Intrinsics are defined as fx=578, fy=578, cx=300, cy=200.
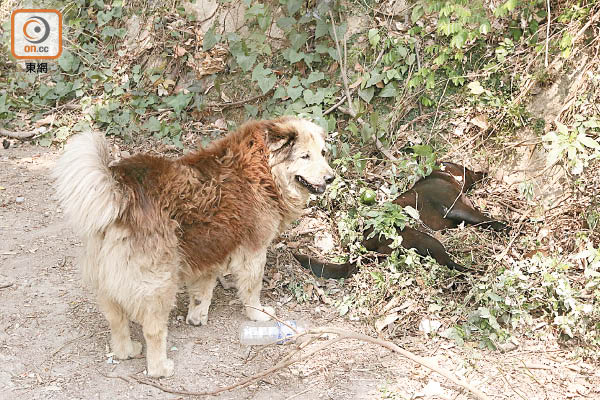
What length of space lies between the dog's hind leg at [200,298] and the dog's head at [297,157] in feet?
3.23

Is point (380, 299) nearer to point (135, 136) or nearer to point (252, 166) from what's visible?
point (252, 166)

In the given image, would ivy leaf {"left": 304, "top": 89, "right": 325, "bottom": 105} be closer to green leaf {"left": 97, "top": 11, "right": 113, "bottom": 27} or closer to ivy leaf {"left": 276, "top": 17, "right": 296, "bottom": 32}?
ivy leaf {"left": 276, "top": 17, "right": 296, "bottom": 32}

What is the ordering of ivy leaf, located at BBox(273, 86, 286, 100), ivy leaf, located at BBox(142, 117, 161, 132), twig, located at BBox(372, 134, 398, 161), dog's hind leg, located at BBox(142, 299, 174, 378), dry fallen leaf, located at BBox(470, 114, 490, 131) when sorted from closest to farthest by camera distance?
dog's hind leg, located at BBox(142, 299, 174, 378), dry fallen leaf, located at BBox(470, 114, 490, 131), twig, located at BBox(372, 134, 398, 161), ivy leaf, located at BBox(273, 86, 286, 100), ivy leaf, located at BBox(142, 117, 161, 132)

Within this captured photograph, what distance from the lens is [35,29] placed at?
9.27 meters

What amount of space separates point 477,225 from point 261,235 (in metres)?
2.14

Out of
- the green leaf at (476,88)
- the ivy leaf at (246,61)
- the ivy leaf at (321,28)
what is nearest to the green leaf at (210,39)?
the ivy leaf at (246,61)

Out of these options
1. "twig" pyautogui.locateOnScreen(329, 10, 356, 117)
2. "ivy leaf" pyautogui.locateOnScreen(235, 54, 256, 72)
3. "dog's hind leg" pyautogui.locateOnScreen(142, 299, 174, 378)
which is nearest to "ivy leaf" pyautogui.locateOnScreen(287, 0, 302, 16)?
"twig" pyautogui.locateOnScreen(329, 10, 356, 117)

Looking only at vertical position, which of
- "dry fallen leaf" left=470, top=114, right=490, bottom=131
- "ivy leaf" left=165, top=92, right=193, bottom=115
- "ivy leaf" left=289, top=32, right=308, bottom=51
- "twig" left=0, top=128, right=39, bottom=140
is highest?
"ivy leaf" left=289, top=32, right=308, bottom=51

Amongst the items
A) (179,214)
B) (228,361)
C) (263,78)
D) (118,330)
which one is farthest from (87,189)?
(263,78)

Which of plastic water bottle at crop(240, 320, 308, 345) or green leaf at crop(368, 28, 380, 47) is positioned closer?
plastic water bottle at crop(240, 320, 308, 345)

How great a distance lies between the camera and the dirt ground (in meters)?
3.92

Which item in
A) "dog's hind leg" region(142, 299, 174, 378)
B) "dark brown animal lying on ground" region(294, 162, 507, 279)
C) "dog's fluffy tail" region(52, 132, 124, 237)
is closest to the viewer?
"dog's fluffy tail" region(52, 132, 124, 237)

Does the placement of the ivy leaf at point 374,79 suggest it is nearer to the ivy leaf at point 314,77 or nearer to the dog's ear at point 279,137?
the ivy leaf at point 314,77

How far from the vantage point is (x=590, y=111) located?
5.27 metres
